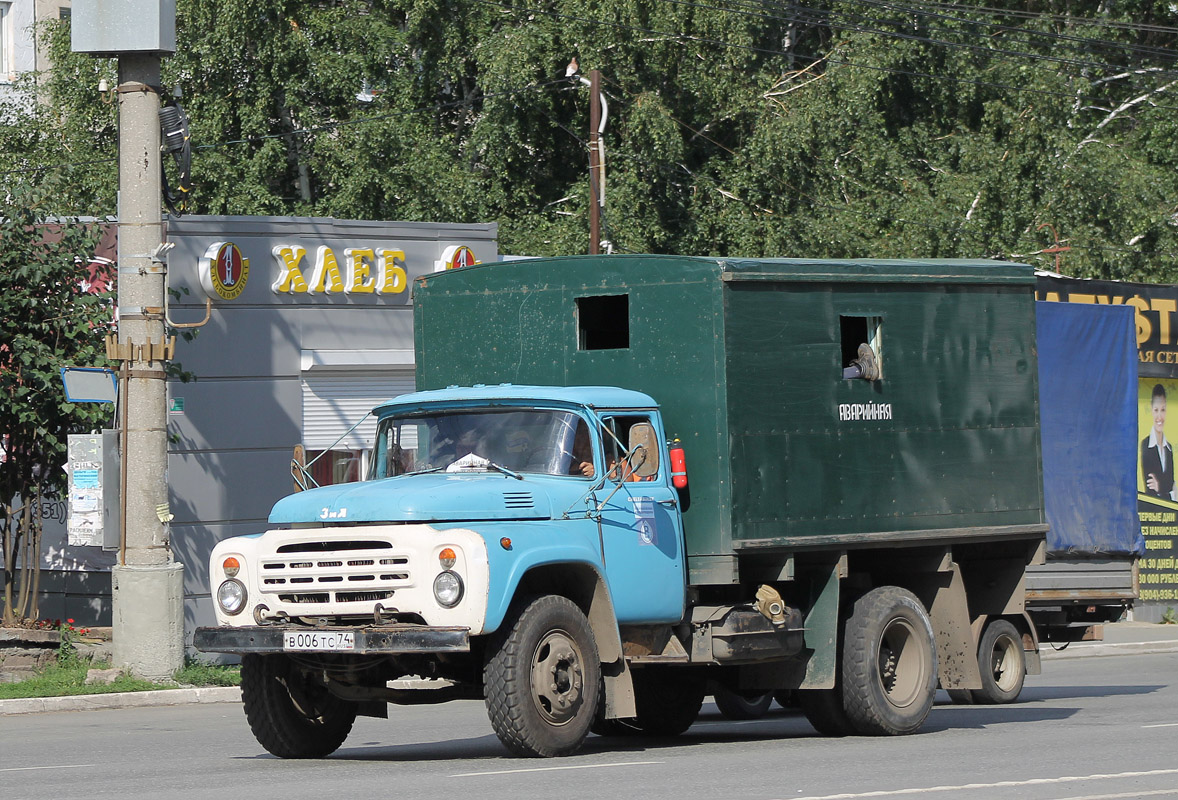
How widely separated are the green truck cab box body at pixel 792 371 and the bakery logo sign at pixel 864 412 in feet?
0.04

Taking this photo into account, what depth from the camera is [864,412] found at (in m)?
13.7

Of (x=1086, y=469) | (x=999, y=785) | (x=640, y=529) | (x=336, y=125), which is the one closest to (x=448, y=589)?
(x=640, y=529)

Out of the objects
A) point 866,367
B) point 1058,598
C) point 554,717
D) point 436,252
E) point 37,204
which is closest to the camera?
point 554,717

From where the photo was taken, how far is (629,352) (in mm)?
13047

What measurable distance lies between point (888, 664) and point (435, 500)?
15.3 ft

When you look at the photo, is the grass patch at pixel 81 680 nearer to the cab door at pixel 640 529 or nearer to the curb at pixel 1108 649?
the cab door at pixel 640 529

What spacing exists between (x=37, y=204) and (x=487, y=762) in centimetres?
1194

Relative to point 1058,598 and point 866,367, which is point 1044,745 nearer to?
point 866,367

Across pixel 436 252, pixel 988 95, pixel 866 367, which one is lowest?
pixel 866 367

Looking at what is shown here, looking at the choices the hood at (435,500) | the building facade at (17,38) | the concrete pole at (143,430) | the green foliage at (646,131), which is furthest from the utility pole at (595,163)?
the building facade at (17,38)

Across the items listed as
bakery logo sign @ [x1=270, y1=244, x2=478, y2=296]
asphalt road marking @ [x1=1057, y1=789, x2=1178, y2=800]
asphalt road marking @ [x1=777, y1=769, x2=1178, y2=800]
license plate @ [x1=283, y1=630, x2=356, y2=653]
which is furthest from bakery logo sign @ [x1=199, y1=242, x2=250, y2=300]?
asphalt road marking @ [x1=1057, y1=789, x2=1178, y2=800]

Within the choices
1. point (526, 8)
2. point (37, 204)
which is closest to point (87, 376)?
point (37, 204)

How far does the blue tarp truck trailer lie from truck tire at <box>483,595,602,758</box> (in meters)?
8.29

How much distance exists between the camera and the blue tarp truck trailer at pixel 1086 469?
60.8ft
